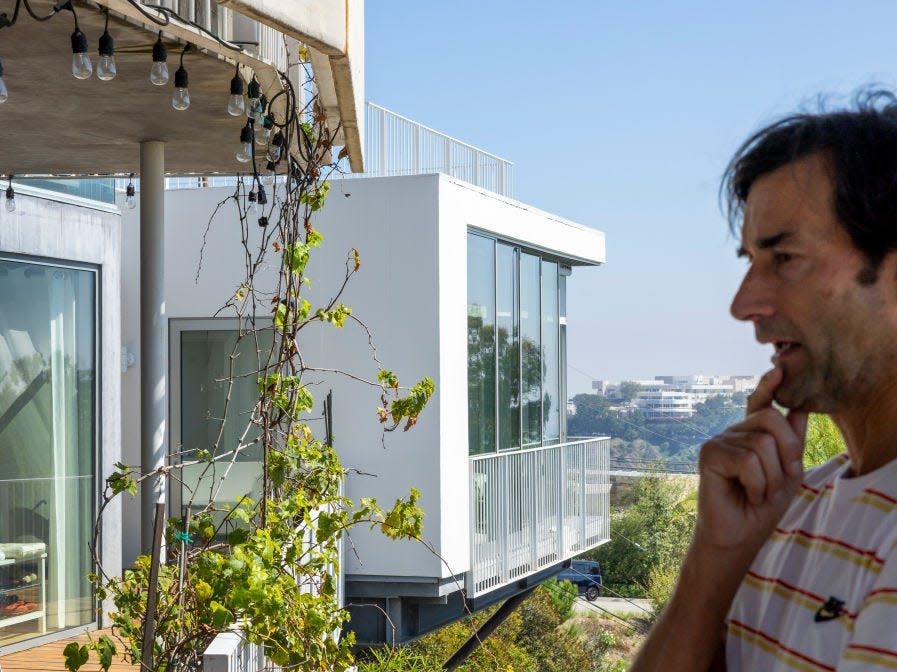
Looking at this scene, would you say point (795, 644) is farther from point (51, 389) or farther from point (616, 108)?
point (616, 108)

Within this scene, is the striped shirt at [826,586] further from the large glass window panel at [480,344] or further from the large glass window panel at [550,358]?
the large glass window panel at [550,358]

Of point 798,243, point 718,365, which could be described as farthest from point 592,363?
point 798,243

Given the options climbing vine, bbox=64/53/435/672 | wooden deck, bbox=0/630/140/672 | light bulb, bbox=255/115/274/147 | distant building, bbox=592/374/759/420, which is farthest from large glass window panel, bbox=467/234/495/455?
distant building, bbox=592/374/759/420

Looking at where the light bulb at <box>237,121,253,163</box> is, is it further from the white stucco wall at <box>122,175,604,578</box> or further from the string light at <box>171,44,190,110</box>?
the white stucco wall at <box>122,175,604,578</box>

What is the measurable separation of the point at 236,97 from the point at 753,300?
292cm

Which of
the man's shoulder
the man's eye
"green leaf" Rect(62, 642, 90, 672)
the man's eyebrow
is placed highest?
the man's eyebrow

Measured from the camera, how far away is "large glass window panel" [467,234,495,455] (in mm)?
10945

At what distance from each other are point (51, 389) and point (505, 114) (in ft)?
232

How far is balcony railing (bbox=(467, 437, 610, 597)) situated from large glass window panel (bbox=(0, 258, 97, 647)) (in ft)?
12.8

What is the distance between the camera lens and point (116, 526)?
25.3ft

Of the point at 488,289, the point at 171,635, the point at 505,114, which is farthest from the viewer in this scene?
the point at 505,114

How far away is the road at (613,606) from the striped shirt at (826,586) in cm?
4249

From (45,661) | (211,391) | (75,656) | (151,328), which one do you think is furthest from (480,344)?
(75,656)

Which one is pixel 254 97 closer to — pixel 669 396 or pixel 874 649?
pixel 874 649
